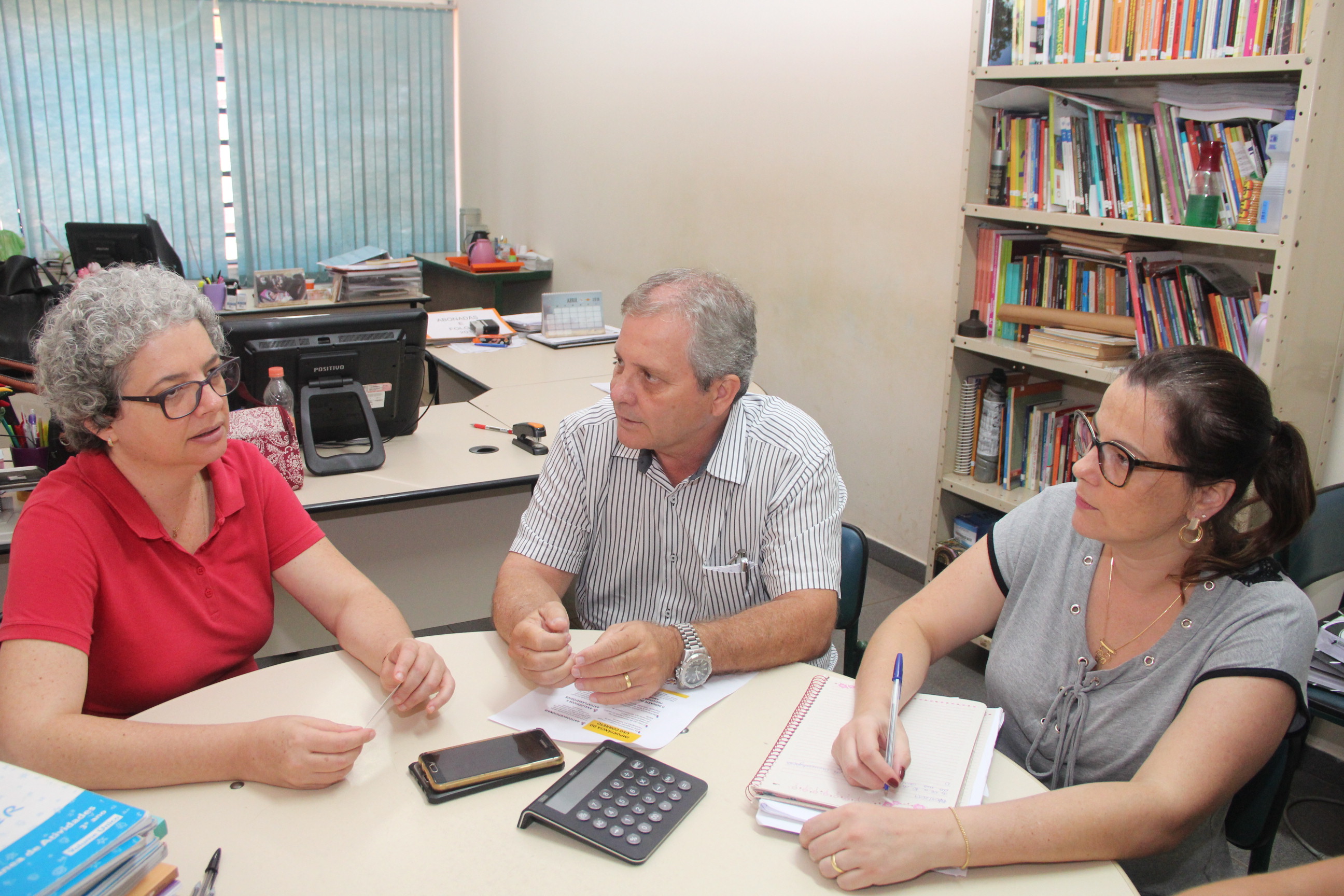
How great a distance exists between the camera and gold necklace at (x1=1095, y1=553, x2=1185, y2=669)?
1362 millimetres

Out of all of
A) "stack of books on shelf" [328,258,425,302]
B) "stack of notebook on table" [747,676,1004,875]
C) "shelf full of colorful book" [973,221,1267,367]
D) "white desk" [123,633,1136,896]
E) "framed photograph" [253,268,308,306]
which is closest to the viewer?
"white desk" [123,633,1136,896]

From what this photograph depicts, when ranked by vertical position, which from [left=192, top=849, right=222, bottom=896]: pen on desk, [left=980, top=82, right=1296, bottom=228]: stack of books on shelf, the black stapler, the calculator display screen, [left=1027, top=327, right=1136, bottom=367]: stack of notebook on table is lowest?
[left=192, top=849, right=222, bottom=896]: pen on desk

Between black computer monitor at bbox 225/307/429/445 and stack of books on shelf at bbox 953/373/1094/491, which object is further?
stack of books on shelf at bbox 953/373/1094/491

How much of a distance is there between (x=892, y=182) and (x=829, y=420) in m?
0.98

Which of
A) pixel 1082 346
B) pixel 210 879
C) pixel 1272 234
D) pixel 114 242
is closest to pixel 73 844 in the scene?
pixel 210 879

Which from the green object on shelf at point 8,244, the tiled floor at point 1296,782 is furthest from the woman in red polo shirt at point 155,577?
the green object on shelf at point 8,244

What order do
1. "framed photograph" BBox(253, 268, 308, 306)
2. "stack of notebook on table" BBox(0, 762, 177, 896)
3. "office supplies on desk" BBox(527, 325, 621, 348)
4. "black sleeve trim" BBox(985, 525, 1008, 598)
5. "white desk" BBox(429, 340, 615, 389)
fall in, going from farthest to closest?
"framed photograph" BBox(253, 268, 308, 306) < "office supplies on desk" BBox(527, 325, 621, 348) < "white desk" BBox(429, 340, 615, 389) < "black sleeve trim" BBox(985, 525, 1008, 598) < "stack of notebook on table" BBox(0, 762, 177, 896)

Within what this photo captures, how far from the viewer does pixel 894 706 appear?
1.21m

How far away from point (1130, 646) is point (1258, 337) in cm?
118

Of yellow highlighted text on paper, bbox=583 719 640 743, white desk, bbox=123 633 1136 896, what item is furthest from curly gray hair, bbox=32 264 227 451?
yellow highlighted text on paper, bbox=583 719 640 743

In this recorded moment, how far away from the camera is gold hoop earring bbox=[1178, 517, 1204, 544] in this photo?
132 centimetres

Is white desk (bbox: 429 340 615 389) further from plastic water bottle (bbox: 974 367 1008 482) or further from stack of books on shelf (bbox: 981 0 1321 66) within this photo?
stack of books on shelf (bbox: 981 0 1321 66)

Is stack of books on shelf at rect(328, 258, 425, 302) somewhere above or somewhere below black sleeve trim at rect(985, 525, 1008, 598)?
above

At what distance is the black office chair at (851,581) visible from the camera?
1.85 metres
